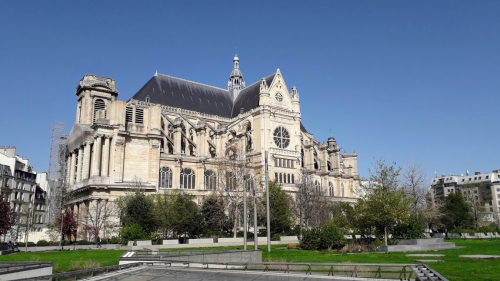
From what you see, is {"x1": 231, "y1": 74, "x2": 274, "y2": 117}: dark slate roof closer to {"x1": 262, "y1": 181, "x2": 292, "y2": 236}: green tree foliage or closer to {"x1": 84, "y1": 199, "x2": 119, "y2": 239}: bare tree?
{"x1": 262, "y1": 181, "x2": 292, "y2": 236}: green tree foliage

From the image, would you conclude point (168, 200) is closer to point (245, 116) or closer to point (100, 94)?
point (100, 94)

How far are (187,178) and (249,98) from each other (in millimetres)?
20617

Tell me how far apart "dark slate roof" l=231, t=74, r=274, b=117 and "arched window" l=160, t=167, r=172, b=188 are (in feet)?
62.8

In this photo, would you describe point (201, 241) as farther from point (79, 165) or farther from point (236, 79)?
point (236, 79)

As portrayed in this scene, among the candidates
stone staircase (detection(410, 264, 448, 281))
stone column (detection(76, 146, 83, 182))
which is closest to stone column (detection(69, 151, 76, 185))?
stone column (detection(76, 146, 83, 182))

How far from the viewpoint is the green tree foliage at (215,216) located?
41.2 meters

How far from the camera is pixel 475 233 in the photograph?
46.5 m

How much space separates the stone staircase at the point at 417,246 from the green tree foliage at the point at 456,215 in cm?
3099

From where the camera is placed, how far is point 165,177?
50.4m

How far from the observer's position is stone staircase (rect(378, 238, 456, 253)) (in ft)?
76.0

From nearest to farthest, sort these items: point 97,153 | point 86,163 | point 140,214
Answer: point 140,214 → point 97,153 → point 86,163

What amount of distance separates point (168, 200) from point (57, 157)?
1278 inches

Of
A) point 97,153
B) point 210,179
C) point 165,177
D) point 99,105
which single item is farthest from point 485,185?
point 97,153

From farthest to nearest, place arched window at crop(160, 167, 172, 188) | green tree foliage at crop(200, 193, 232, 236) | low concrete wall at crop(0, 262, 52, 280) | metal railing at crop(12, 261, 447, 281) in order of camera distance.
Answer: arched window at crop(160, 167, 172, 188) → green tree foliage at crop(200, 193, 232, 236) → low concrete wall at crop(0, 262, 52, 280) → metal railing at crop(12, 261, 447, 281)
